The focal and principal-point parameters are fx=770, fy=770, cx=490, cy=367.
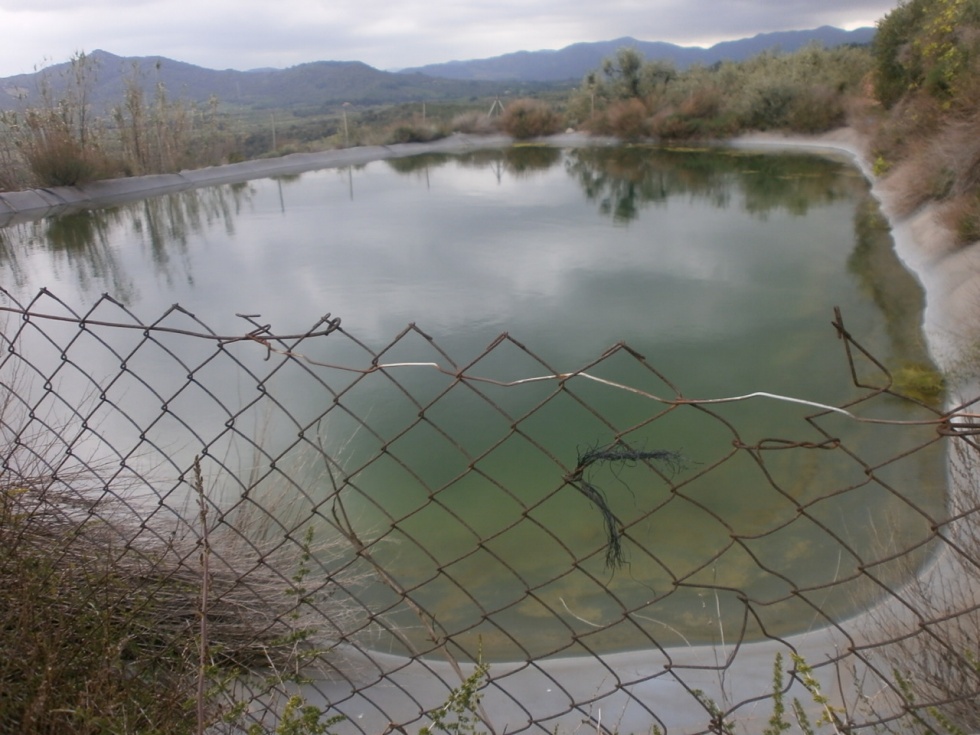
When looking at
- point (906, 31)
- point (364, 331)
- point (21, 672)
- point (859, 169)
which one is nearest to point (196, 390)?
point (364, 331)

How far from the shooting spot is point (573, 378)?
3154 mm

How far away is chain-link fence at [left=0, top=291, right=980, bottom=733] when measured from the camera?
1.05 metres

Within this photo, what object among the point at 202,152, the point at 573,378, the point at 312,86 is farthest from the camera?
the point at 312,86

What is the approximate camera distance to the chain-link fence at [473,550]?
3.44 ft

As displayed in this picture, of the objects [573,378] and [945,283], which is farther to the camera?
[945,283]

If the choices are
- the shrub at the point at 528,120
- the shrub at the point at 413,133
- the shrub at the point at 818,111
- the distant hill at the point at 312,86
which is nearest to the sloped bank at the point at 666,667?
the shrub at the point at 818,111

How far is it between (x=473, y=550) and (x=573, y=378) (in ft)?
6.58

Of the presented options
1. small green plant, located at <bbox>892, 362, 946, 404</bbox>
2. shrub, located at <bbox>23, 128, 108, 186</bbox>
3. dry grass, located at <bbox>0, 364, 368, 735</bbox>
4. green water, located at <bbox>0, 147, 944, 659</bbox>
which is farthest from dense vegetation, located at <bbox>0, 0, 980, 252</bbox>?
dry grass, located at <bbox>0, 364, 368, 735</bbox>

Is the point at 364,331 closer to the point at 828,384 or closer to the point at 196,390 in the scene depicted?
the point at 196,390

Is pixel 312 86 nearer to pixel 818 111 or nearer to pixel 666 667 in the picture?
pixel 818 111

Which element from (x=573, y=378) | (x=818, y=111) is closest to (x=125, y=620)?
(x=573, y=378)

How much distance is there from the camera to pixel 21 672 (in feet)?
3.50

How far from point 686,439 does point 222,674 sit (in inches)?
97.2

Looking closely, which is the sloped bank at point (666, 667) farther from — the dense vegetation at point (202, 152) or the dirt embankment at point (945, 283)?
the dense vegetation at point (202, 152)
